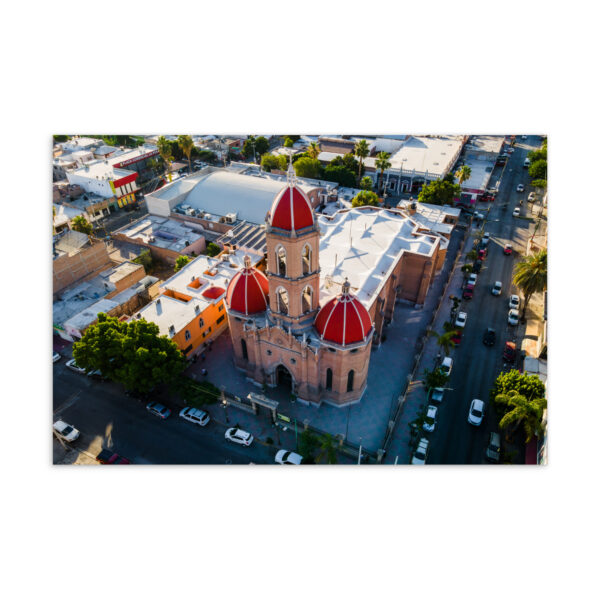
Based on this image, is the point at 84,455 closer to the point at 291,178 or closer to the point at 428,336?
the point at 291,178

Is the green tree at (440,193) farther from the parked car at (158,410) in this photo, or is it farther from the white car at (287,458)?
the parked car at (158,410)

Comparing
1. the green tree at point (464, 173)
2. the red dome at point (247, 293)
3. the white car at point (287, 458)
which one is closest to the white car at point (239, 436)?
the white car at point (287, 458)

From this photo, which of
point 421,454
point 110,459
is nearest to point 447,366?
point 421,454

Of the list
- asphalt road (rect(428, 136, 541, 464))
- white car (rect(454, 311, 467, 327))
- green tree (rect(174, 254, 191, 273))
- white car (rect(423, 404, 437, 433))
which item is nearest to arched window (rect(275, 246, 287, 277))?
white car (rect(423, 404, 437, 433))

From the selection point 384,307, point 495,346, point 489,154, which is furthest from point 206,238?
point 489,154

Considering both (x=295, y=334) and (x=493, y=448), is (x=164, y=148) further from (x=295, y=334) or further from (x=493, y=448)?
(x=493, y=448)

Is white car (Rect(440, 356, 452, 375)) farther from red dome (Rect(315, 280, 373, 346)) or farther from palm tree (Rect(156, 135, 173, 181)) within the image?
palm tree (Rect(156, 135, 173, 181))

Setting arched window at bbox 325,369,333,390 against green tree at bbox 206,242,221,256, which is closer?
arched window at bbox 325,369,333,390
